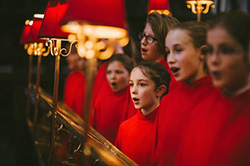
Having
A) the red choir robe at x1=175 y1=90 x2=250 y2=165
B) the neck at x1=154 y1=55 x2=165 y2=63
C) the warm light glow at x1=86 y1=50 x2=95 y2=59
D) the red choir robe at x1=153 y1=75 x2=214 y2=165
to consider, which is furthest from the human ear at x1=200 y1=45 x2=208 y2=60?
the neck at x1=154 y1=55 x2=165 y2=63

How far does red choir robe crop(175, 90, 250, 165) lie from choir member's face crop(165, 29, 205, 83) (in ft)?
0.66

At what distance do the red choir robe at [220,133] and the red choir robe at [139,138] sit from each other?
819 mm

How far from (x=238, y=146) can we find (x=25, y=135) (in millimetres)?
5493

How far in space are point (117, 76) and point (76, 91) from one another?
8.94ft

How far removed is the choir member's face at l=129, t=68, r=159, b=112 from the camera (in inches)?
105

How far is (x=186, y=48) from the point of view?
1884mm

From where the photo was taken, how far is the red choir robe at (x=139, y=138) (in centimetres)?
259

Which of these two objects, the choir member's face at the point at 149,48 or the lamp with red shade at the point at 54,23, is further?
the lamp with red shade at the point at 54,23

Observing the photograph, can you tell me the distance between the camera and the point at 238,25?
1.51 metres

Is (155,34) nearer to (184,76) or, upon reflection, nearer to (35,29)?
(184,76)

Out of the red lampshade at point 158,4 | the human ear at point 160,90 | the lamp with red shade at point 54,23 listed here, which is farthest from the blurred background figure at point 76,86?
the human ear at point 160,90

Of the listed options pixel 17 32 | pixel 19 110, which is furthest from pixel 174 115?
pixel 17 32

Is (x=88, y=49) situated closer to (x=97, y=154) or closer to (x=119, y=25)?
(x=119, y=25)

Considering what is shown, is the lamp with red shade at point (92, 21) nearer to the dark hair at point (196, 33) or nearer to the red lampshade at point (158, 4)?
the dark hair at point (196, 33)
